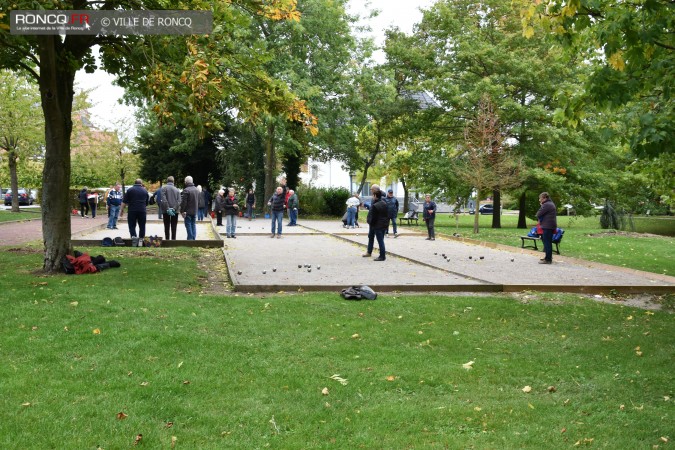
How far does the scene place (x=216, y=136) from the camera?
43.2 meters

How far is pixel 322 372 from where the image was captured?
5508mm

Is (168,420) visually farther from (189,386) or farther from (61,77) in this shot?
(61,77)

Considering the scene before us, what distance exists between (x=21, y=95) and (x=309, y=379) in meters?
34.5

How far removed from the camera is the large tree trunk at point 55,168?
1085cm

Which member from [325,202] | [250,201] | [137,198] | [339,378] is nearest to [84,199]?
[250,201]

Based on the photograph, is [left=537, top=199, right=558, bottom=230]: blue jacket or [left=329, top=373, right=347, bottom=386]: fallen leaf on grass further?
[left=537, top=199, right=558, bottom=230]: blue jacket

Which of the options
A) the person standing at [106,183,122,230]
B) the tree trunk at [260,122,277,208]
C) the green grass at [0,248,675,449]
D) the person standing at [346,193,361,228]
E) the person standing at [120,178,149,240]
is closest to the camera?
the green grass at [0,248,675,449]

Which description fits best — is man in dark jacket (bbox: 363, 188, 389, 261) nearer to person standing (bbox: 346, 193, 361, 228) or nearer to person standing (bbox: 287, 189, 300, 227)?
person standing (bbox: 346, 193, 361, 228)

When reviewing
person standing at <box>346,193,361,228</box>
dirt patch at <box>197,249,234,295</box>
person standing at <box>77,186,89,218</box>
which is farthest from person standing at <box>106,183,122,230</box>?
person standing at <box>346,193,361,228</box>

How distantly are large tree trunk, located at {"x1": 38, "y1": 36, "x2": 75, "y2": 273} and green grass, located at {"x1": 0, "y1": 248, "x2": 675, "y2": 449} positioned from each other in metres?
2.17

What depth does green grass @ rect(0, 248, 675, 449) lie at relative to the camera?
4.20 metres

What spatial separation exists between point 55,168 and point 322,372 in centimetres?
782

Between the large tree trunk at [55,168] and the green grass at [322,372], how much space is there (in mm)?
2168

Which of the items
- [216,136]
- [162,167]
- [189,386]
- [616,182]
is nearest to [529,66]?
[616,182]
